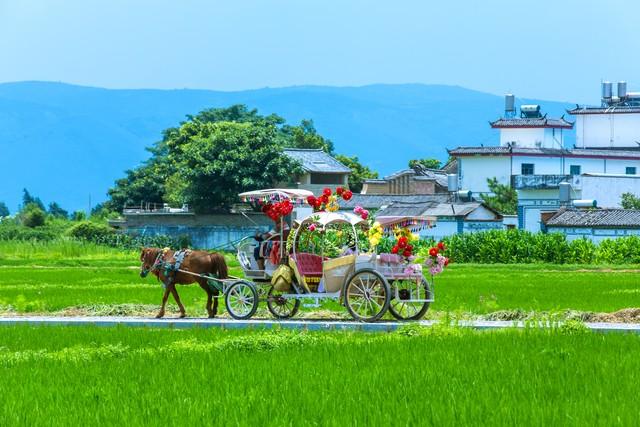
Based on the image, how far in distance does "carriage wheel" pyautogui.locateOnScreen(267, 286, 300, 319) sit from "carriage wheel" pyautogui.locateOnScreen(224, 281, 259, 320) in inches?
11.2

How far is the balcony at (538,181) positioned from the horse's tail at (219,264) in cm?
4378

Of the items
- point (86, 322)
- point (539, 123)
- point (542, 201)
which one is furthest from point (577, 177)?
point (86, 322)

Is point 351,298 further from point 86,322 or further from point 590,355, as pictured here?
point 590,355

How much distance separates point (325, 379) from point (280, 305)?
8.35 metres

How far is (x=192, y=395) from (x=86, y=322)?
850 centimetres

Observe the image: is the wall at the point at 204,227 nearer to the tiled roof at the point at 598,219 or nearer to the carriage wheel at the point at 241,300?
the tiled roof at the point at 598,219

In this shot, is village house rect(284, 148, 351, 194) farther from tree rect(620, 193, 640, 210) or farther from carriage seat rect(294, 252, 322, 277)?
carriage seat rect(294, 252, 322, 277)

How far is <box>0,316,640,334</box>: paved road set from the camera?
655 inches

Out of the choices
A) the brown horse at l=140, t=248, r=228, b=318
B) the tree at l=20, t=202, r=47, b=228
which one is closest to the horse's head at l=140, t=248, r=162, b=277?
the brown horse at l=140, t=248, r=228, b=318

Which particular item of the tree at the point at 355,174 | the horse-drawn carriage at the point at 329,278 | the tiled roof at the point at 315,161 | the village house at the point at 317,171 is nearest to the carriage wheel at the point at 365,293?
the horse-drawn carriage at the point at 329,278

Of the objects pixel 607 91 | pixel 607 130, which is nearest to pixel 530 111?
pixel 607 130

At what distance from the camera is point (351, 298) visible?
1836cm

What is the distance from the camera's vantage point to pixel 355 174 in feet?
268

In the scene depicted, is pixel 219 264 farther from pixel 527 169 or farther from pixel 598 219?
pixel 527 169
